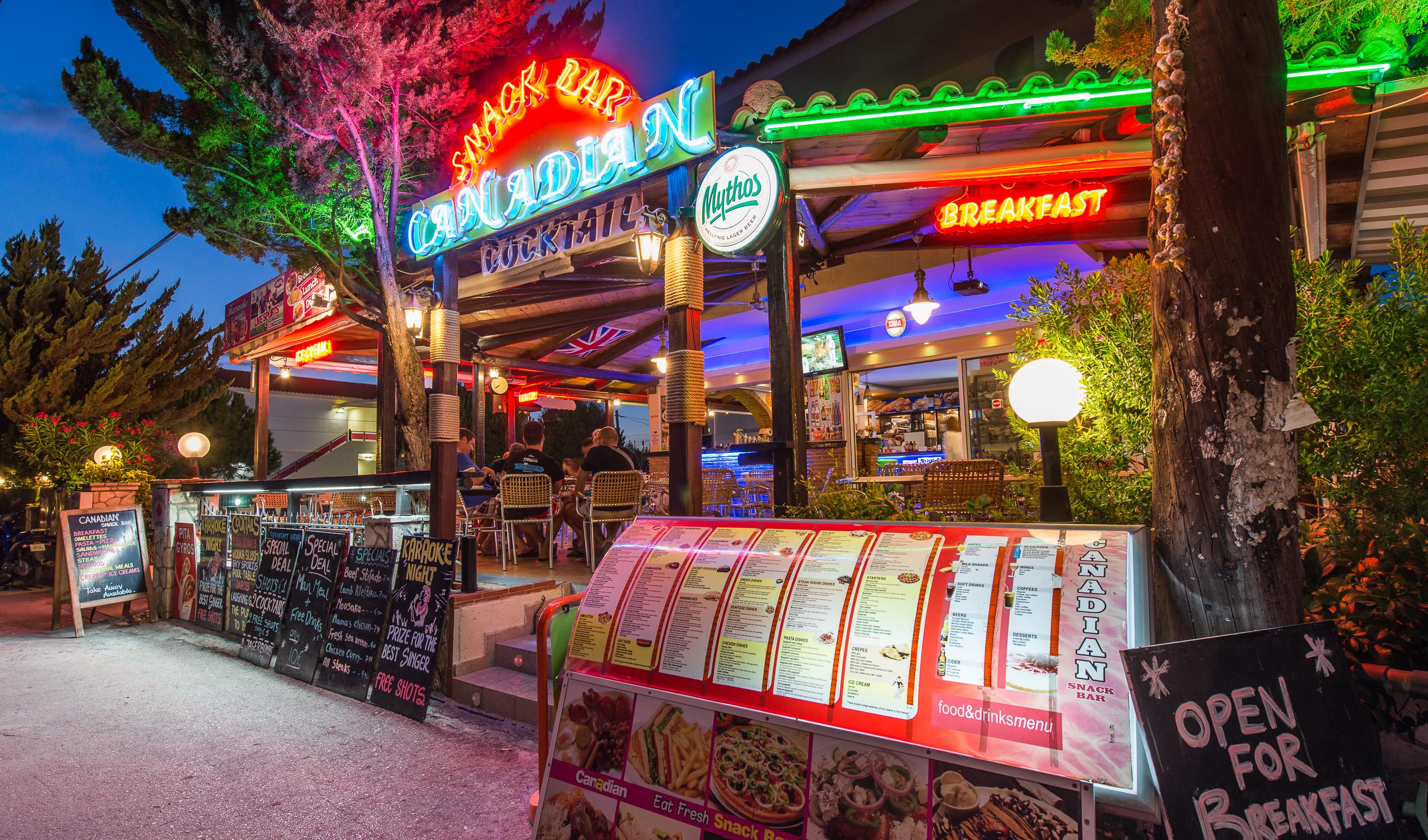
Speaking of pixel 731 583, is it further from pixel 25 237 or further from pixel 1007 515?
pixel 25 237

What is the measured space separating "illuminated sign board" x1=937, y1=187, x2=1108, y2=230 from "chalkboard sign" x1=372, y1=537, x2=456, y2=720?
194 inches

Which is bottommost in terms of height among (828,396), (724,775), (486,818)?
(486,818)

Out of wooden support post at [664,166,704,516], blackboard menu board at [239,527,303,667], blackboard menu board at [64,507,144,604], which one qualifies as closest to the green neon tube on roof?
wooden support post at [664,166,704,516]

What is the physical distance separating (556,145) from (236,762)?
5293 mm

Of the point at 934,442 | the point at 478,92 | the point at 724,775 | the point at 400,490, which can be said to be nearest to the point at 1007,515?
the point at 724,775

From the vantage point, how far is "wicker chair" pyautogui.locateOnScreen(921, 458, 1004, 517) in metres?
5.38

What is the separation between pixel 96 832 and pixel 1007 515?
443 cm

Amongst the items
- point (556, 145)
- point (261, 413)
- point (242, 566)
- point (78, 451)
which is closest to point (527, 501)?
point (242, 566)

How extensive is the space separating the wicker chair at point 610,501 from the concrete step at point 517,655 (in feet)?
7.96

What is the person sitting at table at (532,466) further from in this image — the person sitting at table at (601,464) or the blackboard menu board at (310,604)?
the blackboard menu board at (310,604)

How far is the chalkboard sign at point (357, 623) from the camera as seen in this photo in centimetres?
465

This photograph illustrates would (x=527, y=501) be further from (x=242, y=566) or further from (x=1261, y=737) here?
(x=1261, y=737)

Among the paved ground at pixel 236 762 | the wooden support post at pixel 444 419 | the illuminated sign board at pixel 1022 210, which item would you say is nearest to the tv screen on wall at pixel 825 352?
the illuminated sign board at pixel 1022 210

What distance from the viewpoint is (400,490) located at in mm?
6418
